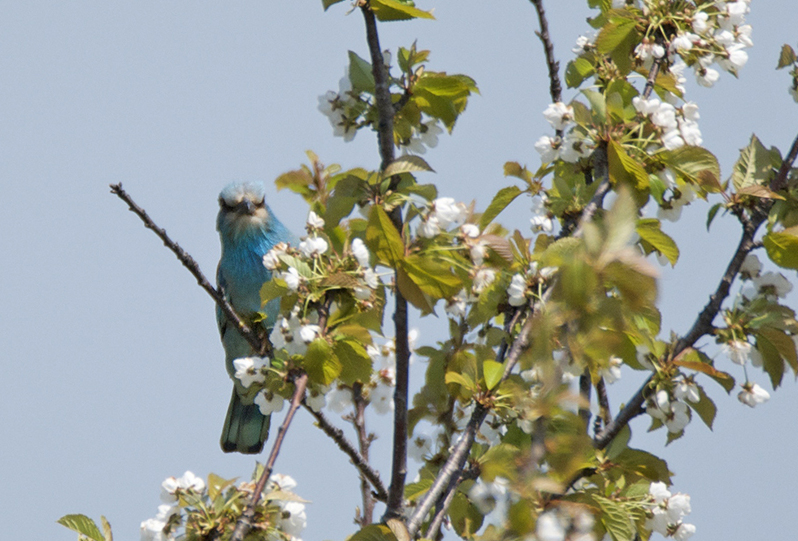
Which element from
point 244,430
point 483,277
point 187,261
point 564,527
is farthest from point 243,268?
point 564,527

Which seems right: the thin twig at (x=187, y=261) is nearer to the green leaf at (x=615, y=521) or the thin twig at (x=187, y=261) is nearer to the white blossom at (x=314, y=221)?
the white blossom at (x=314, y=221)

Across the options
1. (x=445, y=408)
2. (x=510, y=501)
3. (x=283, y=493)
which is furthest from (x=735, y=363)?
(x=510, y=501)

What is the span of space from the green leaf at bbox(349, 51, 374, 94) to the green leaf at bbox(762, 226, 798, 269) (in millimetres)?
1417

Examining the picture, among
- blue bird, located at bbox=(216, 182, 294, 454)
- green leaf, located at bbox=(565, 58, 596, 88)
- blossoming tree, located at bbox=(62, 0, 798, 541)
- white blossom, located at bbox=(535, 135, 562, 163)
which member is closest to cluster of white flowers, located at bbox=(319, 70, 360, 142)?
blossoming tree, located at bbox=(62, 0, 798, 541)

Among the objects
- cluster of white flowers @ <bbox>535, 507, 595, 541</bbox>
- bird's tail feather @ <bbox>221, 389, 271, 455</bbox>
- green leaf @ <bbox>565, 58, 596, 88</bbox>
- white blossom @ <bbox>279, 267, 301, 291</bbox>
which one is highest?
bird's tail feather @ <bbox>221, 389, 271, 455</bbox>

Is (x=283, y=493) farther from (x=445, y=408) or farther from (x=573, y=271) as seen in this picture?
(x=573, y=271)

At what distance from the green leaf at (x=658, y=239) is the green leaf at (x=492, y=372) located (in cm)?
61

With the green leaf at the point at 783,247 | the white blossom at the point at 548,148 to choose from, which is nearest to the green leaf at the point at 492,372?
the white blossom at the point at 548,148

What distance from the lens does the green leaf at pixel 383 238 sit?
7.35 ft

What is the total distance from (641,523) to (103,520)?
1.67m

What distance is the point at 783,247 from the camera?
115 inches

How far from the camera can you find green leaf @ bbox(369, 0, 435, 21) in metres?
2.21

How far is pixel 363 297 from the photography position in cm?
255

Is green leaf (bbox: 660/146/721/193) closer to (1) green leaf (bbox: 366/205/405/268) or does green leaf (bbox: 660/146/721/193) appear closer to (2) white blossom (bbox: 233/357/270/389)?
(1) green leaf (bbox: 366/205/405/268)
